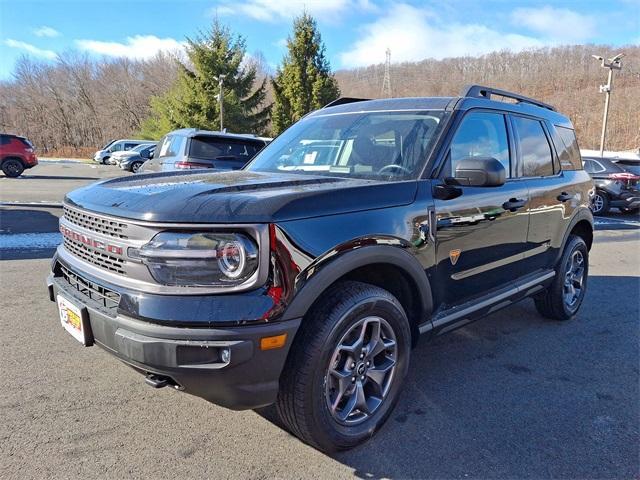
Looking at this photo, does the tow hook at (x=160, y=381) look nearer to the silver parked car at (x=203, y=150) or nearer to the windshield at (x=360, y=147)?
the windshield at (x=360, y=147)

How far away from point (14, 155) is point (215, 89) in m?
17.4

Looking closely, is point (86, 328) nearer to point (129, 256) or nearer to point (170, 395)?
point (129, 256)

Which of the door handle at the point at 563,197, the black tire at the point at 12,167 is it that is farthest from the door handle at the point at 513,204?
the black tire at the point at 12,167

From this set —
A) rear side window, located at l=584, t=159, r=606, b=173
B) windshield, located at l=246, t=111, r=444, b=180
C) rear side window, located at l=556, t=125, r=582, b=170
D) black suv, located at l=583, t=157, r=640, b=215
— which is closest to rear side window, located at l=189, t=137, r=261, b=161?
windshield, located at l=246, t=111, r=444, b=180

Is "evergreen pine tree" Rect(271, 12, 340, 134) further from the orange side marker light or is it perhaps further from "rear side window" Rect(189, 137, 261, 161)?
the orange side marker light

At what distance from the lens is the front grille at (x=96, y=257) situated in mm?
2234

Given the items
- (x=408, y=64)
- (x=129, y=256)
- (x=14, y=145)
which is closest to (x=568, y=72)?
(x=408, y=64)

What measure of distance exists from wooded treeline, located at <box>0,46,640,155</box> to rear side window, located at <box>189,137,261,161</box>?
1623 inches

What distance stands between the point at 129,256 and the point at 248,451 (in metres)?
1.18

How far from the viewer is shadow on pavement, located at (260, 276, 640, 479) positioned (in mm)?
2424

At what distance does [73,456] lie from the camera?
7.74ft

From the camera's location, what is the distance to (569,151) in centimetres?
465

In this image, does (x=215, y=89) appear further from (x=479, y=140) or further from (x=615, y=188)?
(x=479, y=140)

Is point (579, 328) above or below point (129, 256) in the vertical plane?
below
